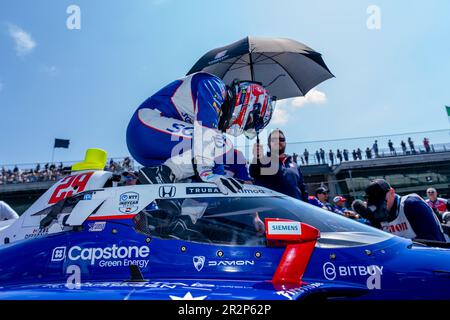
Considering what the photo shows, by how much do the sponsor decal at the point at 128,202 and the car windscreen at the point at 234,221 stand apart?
0.08 metres

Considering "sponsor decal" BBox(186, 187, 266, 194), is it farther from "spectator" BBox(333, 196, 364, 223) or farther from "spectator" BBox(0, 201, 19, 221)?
"spectator" BBox(0, 201, 19, 221)

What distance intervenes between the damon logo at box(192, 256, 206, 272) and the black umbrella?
10.2ft

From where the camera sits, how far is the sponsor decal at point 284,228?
1586 millimetres

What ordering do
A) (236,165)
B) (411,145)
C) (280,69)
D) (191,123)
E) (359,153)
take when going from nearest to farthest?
(191,123) < (236,165) < (280,69) < (359,153) < (411,145)

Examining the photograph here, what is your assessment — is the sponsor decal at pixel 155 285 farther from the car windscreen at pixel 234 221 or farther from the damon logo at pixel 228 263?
the car windscreen at pixel 234 221

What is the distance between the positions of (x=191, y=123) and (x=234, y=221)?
119 cm

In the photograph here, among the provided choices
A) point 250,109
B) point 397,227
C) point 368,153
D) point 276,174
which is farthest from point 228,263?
point 368,153

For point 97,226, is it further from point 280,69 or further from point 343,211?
point 343,211

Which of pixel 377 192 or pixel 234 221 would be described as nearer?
pixel 234 221

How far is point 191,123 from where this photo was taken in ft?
9.33

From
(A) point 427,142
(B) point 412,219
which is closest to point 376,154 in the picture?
(A) point 427,142

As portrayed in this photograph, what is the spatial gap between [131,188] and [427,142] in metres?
25.8
